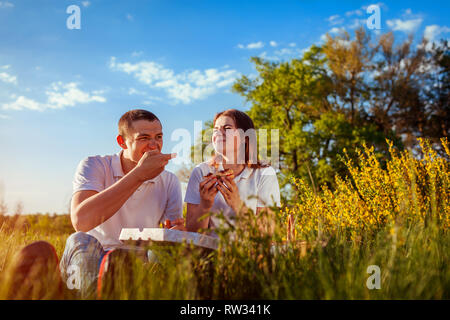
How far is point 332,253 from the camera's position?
2.28 m

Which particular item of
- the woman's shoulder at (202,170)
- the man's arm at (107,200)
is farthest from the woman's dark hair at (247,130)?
the man's arm at (107,200)

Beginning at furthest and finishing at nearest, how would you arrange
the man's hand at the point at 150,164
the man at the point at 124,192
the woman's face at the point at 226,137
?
1. the woman's face at the point at 226,137
2. the man's hand at the point at 150,164
3. the man at the point at 124,192

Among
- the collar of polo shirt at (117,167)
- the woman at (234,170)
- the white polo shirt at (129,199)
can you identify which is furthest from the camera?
the woman at (234,170)

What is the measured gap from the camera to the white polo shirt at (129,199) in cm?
318

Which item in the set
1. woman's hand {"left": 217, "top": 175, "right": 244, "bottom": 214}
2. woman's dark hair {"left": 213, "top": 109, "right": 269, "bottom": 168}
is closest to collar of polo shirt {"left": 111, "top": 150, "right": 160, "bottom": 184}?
woman's hand {"left": 217, "top": 175, "right": 244, "bottom": 214}

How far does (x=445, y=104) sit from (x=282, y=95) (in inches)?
389

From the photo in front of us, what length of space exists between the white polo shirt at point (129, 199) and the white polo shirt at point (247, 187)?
17cm

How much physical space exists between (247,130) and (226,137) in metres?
0.30

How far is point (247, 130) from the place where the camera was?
3969 millimetres

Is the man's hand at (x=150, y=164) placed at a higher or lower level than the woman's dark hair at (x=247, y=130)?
lower

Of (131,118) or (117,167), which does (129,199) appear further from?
(131,118)

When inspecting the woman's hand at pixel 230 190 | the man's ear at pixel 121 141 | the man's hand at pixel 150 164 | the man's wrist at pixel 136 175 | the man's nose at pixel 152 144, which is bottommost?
the woman's hand at pixel 230 190

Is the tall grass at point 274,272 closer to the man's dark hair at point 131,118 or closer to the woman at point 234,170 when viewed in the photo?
the woman at point 234,170

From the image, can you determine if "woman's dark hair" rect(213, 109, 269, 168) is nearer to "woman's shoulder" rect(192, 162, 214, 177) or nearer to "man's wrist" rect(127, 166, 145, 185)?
"woman's shoulder" rect(192, 162, 214, 177)
